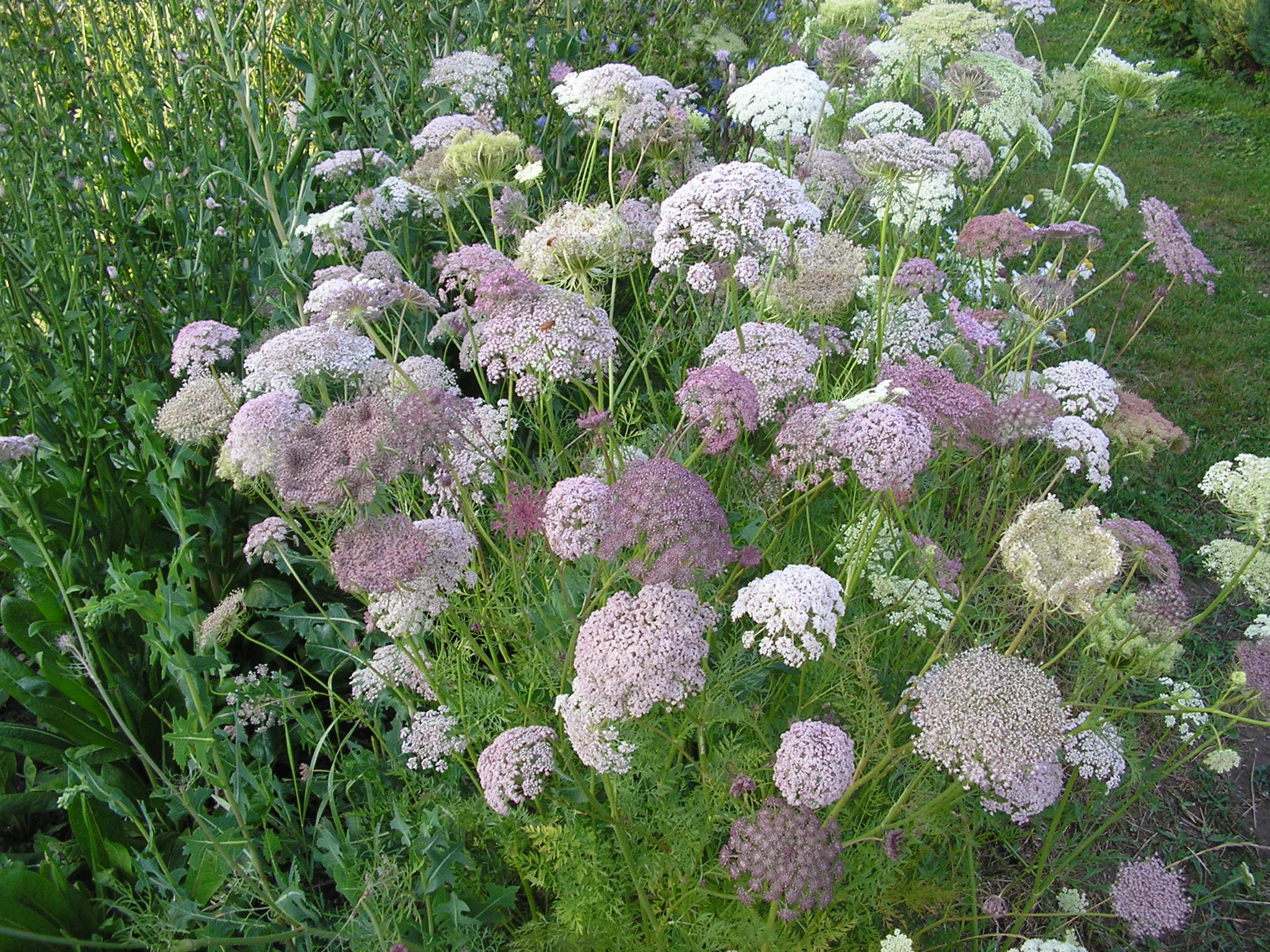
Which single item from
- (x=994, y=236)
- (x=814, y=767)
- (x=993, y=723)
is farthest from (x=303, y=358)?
(x=994, y=236)

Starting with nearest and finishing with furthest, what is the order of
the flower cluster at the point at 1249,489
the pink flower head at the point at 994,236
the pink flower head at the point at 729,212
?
the flower cluster at the point at 1249,489
the pink flower head at the point at 729,212
the pink flower head at the point at 994,236

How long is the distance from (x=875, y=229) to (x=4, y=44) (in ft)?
13.6

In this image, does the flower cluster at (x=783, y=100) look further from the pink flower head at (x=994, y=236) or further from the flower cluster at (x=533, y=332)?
the flower cluster at (x=533, y=332)

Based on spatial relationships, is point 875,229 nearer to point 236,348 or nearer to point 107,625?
point 236,348

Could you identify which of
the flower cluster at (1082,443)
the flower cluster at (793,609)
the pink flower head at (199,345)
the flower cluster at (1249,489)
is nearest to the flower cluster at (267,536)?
the pink flower head at (199,345)

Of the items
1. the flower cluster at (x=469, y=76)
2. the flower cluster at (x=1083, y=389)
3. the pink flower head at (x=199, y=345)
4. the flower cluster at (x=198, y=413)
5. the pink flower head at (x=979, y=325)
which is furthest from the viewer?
the flower cluster at (x=469, y=76)

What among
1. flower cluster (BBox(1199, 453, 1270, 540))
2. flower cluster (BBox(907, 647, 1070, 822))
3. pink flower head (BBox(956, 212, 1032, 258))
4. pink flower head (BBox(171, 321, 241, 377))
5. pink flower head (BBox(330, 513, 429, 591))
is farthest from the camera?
pink flower head (BBox(956, 212, 1032, 258))

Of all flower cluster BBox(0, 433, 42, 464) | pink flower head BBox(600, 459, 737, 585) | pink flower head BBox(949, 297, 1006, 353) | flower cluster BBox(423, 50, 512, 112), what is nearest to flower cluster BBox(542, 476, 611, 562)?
pink flower head BBox(600, 459, 737, 585)

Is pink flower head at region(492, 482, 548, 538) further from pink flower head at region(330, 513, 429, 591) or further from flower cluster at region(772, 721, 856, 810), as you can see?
flower cluster at region(772, 721, 856, 810)

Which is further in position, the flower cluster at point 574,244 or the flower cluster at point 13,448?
the flower cluster at point 574,244

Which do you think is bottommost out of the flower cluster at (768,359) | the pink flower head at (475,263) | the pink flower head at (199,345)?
the flower cluster at (768,359)

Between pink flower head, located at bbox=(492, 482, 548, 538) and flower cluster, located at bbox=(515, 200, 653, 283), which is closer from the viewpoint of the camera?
pink flower head, located at bbox=(492, 482, 548, 538)

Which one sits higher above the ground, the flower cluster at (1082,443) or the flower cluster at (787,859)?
the flower cluster at (1082,443)

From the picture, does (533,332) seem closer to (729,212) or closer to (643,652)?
(729,212)
